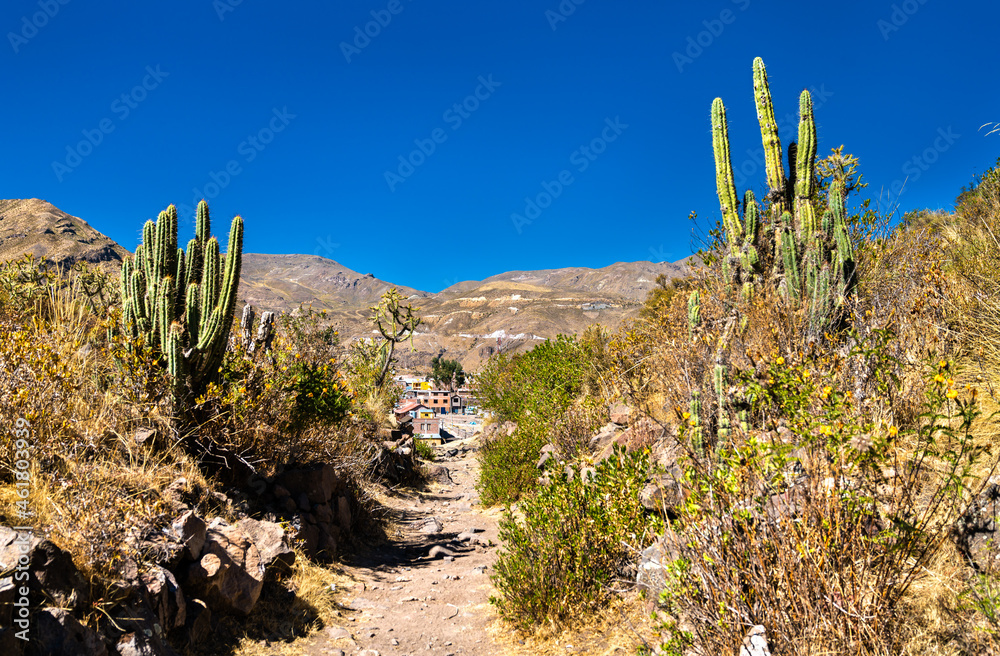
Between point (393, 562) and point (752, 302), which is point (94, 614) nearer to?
point (393, 562)

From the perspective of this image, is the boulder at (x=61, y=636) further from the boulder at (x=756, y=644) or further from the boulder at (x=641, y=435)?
the boulder at (x=641, y=435)

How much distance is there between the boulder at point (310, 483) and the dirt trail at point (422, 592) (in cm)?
89

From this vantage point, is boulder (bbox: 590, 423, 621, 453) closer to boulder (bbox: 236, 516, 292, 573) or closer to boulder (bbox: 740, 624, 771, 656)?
boulder (bbox: 236, 516, 292, 573)

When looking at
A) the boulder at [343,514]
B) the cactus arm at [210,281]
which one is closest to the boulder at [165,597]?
the cactus arm at [210,281]

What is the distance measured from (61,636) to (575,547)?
11.8 feet

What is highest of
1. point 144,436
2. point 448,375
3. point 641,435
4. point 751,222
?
point 448,375

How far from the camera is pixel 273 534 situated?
5.50 m

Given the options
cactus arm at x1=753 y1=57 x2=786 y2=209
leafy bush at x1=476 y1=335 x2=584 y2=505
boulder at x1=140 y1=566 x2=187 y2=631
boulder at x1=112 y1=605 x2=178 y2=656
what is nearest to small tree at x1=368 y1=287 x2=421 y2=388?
leafy bush at x1=476 y1=335 x2=584 y2=505

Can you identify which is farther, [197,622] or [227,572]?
[227,572]

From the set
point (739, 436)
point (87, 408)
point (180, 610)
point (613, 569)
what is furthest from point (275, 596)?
point (739, 436)

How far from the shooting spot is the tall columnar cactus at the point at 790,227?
21.4 feet

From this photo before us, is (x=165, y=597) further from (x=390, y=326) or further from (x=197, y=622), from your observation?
(x=390, y=326)

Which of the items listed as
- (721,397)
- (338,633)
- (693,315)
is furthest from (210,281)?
(693,315)

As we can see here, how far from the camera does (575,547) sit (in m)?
4.84
